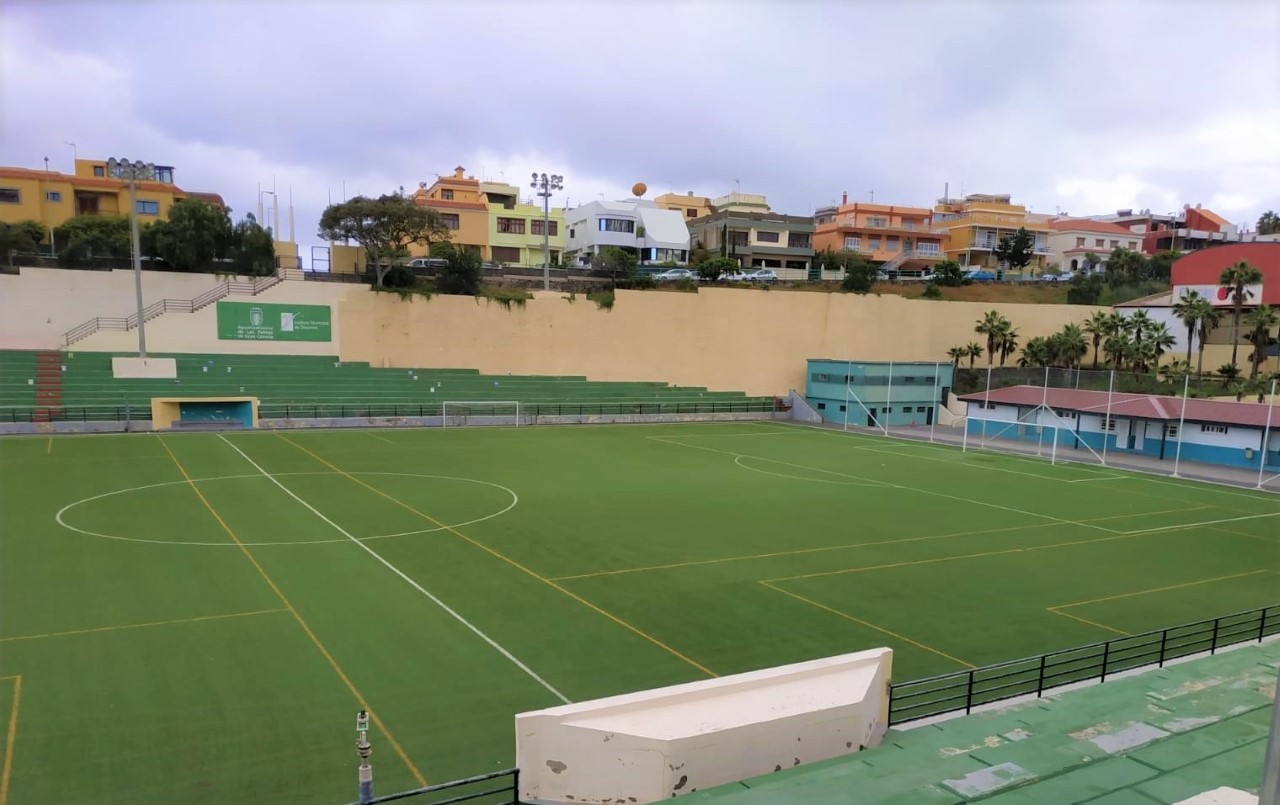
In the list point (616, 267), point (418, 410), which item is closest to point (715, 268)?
point (616, 267)

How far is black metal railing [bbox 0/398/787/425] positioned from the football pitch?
15.0ft

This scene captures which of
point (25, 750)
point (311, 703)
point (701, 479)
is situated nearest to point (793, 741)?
point (311, 703)

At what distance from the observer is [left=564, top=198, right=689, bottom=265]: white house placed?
75562 mm

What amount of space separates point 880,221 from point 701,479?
221 ft

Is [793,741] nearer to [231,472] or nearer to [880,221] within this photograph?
[231,472]

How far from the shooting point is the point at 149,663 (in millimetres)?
11492

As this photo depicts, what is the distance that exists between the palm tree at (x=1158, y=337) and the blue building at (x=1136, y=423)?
469 inches

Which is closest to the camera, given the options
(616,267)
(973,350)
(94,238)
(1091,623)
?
(1091,623)

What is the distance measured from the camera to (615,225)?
75.8 m

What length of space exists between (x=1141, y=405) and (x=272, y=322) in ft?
154

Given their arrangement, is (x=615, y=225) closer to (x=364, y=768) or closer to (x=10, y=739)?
(x=10, y=739)

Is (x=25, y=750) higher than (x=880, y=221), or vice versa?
(x=880, y=221)

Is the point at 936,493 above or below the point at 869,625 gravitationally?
below

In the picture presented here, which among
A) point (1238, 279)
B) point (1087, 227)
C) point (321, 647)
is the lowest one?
point (321, 647)
